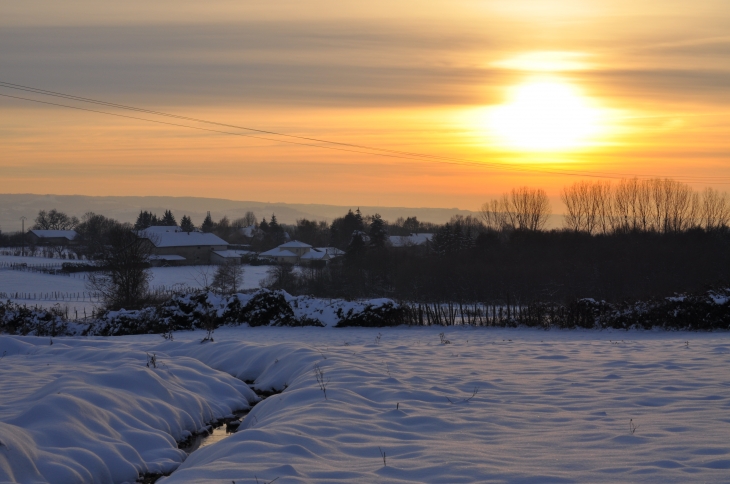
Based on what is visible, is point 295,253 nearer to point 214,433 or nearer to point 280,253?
point 280,253

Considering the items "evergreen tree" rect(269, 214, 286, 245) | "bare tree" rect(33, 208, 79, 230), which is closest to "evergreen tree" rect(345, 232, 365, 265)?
"evergreen tree" rect(269, 214, 286, 245)

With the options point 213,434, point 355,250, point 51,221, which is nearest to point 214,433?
point 213,434

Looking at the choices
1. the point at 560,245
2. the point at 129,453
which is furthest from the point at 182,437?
the point at 560,245

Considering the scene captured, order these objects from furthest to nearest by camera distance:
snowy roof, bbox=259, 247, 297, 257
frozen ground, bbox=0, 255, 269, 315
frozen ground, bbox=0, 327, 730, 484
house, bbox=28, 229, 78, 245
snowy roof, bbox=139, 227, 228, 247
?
house, bbox=28, 229, 78, 245, snowy roof, bbox=259, 247, 297, 257, snowy roof, bbox=139, 227, 228, 247, frozen ground, bbox=0, 255, 269, 315, frozen ground, bbox=0, 327, 730, 484

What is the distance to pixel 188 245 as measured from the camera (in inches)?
3880

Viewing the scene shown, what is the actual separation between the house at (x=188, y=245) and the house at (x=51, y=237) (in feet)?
167

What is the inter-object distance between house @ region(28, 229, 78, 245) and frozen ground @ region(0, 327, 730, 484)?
14151 cm

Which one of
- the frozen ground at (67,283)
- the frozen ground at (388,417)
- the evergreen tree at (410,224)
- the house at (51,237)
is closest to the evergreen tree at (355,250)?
the frozen ground at (67,283)

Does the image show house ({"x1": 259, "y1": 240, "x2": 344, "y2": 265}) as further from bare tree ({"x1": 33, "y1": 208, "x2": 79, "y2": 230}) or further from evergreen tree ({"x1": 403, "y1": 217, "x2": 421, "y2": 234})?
bare tree ({"x1": 33, "y1": 208, "x2": 79, "y2": 230})

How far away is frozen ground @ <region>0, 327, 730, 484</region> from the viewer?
5465mm

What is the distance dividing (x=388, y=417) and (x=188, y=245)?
95595 mm

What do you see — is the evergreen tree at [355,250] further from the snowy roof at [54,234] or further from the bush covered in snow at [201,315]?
the snowy roof at [54,234]

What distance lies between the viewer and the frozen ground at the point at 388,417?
5.46 m

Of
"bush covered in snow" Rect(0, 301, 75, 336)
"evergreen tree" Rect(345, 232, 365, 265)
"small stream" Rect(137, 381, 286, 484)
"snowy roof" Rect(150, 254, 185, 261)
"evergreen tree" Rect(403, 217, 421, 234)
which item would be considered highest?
"evergreen tree" Rect(403, 217, 421, 234)
